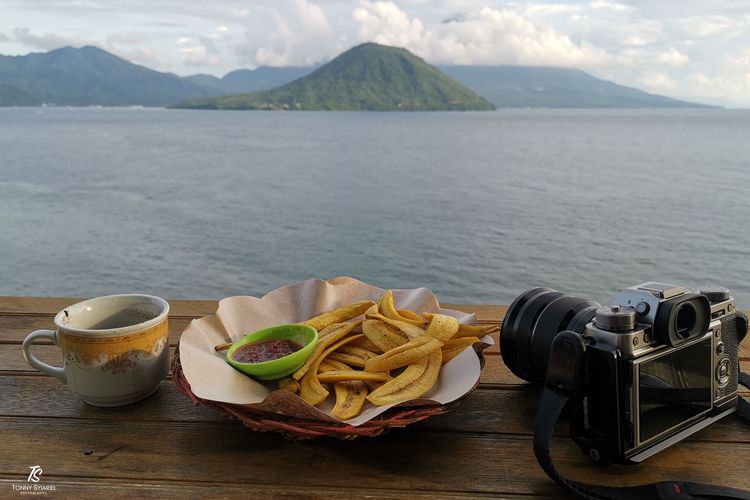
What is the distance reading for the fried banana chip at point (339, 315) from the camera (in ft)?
5.46

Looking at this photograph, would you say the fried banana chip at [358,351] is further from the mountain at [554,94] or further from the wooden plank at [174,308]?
the mountain at [554,94]

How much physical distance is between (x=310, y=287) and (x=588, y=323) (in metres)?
0.85

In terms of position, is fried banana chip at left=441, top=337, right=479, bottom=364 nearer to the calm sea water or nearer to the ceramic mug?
the ceramic mug

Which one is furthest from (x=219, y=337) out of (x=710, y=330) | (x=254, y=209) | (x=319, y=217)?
(x=254, y=209)

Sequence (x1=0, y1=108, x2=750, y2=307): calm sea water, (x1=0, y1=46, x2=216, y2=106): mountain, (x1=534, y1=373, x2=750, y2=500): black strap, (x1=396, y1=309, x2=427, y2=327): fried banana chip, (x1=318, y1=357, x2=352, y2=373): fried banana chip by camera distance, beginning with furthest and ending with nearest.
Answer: (x1=0, y1=46, x2=216, y2=106): mountain < (x1=0, y1=108, x2=750, y2=307): calm sea water < (x1=396, y1=309, x2=427, y2=327): fried banana chip < (x1=318, y1=357, x2=352, y2=373): fried banana chip < (x1=534, y1=373, x2=750, y2=500): black strap

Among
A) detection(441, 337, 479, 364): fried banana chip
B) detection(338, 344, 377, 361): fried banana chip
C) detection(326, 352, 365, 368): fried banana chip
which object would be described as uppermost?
detection(441, 337, 479, 364): fried banana chip

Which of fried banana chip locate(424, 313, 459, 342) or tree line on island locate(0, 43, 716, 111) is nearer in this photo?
fried banana chip locate(424, 313, 459, 342)

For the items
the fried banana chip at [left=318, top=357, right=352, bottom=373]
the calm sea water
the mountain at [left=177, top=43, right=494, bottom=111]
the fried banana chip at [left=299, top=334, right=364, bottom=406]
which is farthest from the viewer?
the mountain at [left=177, top=43, right=494, bottom=111]

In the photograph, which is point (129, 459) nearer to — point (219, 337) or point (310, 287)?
point (219, 337)

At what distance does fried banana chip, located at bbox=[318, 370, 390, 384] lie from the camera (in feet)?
4.66

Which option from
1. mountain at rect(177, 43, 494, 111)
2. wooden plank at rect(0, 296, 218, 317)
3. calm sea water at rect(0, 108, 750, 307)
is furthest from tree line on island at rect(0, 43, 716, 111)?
wooden plank at rect(0, 296, 218, 317)

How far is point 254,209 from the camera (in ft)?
70.0

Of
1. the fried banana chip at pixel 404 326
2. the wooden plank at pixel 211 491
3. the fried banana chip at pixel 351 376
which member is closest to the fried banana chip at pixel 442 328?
the fried banana chip at pixel 404 326

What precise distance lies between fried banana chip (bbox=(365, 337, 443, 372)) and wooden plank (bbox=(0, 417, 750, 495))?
0.15 metres
